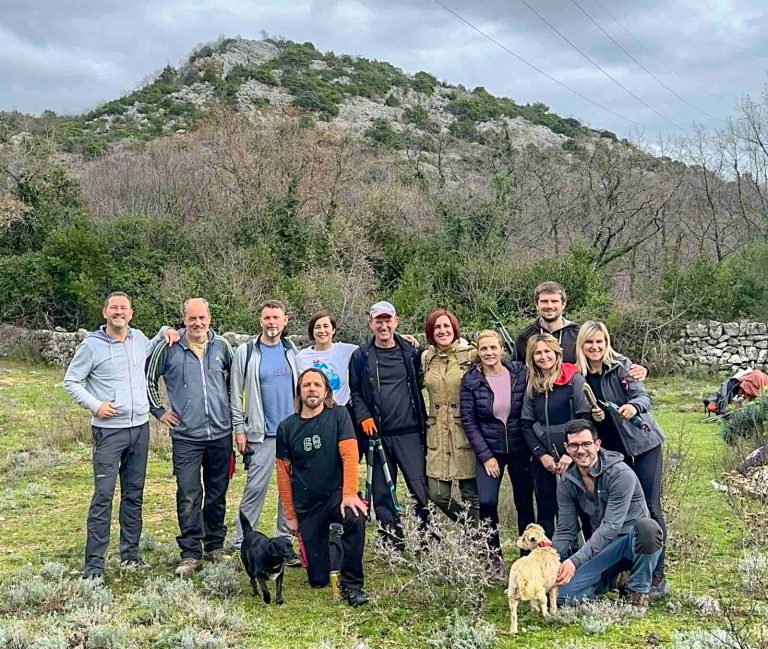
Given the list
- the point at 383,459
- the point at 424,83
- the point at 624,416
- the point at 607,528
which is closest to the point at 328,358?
the point at 383,459

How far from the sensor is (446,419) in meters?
4.82

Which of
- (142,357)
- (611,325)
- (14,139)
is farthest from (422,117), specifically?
(142,357)

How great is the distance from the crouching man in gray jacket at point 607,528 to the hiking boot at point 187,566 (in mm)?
2531

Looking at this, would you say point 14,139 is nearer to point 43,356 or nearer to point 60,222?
point 60,222

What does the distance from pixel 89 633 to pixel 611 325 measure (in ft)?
52.9

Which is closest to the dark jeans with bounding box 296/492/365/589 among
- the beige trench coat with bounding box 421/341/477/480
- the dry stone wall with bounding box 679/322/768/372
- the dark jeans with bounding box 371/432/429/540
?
the dark jeans with bounding box 371/432/429/540

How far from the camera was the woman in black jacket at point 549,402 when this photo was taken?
14.5ft

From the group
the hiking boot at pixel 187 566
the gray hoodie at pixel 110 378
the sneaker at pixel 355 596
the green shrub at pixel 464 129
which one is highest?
the green shrub at pixel 464 129

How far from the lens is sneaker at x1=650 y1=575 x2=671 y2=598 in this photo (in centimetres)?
432

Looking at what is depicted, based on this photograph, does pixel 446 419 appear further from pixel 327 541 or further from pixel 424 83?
pixel 424 83

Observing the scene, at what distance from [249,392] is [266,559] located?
4.05 ft

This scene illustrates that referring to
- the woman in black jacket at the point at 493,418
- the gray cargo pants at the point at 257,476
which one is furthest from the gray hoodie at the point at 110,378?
the woman in black jacket at the point at 493,418

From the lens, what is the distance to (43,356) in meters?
19.1

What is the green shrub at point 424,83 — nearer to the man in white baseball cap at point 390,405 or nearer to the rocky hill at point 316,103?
the rocky hill at point 316,103
